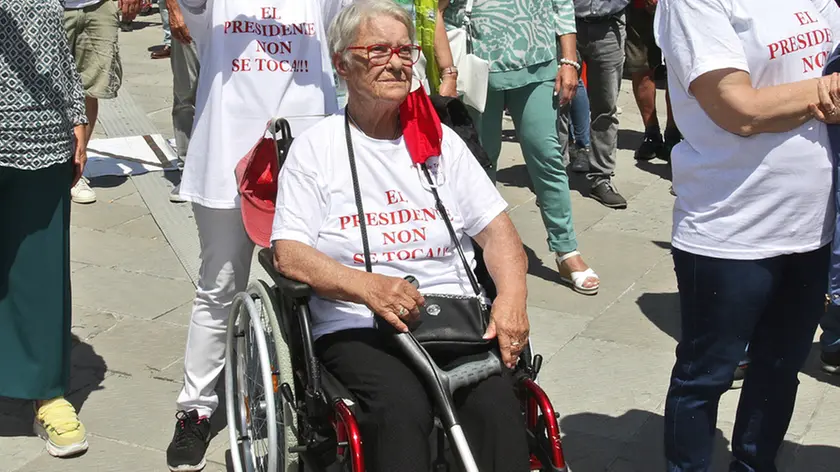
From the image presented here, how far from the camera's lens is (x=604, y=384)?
14.9 ft

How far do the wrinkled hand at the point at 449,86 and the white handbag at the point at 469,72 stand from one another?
10cm

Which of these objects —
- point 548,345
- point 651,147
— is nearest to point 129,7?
point 548,345

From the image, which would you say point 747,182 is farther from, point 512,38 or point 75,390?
point 75,390

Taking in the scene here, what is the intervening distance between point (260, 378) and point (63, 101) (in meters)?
1.23

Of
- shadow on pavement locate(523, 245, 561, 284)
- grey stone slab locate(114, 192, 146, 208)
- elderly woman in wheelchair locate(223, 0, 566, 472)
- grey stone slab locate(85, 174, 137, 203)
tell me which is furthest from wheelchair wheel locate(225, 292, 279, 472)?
grey stone slab locate(85, 174, 137, 203)

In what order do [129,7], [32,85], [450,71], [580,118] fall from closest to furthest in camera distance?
[32,85] < [129,7] < [450,71] < [580,118]

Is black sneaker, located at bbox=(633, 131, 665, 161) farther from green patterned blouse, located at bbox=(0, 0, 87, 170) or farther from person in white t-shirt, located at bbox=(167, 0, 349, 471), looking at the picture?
green patterned blouse, located at bbox=(0, 0, 87, 170)

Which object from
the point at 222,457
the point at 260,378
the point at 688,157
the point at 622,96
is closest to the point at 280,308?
the point at 260,378

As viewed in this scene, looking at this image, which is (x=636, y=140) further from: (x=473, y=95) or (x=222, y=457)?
(x=222, y=457)

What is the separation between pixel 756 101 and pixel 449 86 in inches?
86.1

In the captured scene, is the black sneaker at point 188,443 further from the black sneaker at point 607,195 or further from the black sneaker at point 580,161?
the black sneaker at point 580,161

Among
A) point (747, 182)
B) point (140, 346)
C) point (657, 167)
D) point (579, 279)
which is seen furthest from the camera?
point (657, 167)

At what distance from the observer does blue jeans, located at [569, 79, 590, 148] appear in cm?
736

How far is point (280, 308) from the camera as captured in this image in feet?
10.7
